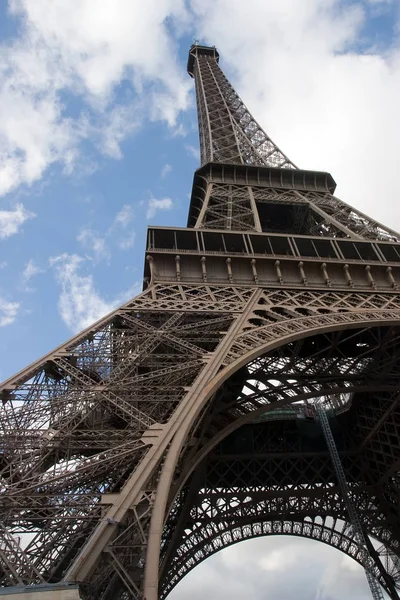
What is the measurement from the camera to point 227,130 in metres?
43.3

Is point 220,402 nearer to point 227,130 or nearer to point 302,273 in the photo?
point 302,273

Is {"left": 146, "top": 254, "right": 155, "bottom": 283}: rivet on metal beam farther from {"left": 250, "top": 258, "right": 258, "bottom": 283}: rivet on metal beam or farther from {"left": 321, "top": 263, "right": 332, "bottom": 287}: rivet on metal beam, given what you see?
{"left": 321, "top": 263, "right": 332, "bottom": 287}: rivet on metal beam

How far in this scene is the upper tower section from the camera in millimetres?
38438

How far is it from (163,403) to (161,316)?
16.6 ft

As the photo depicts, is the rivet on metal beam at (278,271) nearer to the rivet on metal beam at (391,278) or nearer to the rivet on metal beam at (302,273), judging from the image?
the rivet on metal beam at (302,273)

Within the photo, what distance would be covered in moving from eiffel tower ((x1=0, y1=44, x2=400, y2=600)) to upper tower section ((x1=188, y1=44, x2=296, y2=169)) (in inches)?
9.9

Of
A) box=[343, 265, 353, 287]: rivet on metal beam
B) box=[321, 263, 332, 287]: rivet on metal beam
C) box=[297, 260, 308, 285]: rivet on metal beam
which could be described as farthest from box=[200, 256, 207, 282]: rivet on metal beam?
box=[343, 265, 353, 287]: rivet on metal beam

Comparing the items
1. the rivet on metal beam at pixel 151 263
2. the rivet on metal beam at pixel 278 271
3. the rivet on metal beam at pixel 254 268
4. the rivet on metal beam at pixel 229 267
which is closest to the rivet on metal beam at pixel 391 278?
the rivet on metal beam at pixel 278 271

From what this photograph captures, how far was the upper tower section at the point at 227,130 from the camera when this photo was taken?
3844 cm

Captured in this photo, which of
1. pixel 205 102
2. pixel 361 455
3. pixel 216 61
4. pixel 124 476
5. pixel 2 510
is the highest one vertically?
pixel 216 61

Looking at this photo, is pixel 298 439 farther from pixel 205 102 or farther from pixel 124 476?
pixel 205 102

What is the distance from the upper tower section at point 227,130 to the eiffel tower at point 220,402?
0.25 metres

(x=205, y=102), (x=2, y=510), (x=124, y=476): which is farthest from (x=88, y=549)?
(x=205, y=102)

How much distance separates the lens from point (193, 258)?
20750 mm
